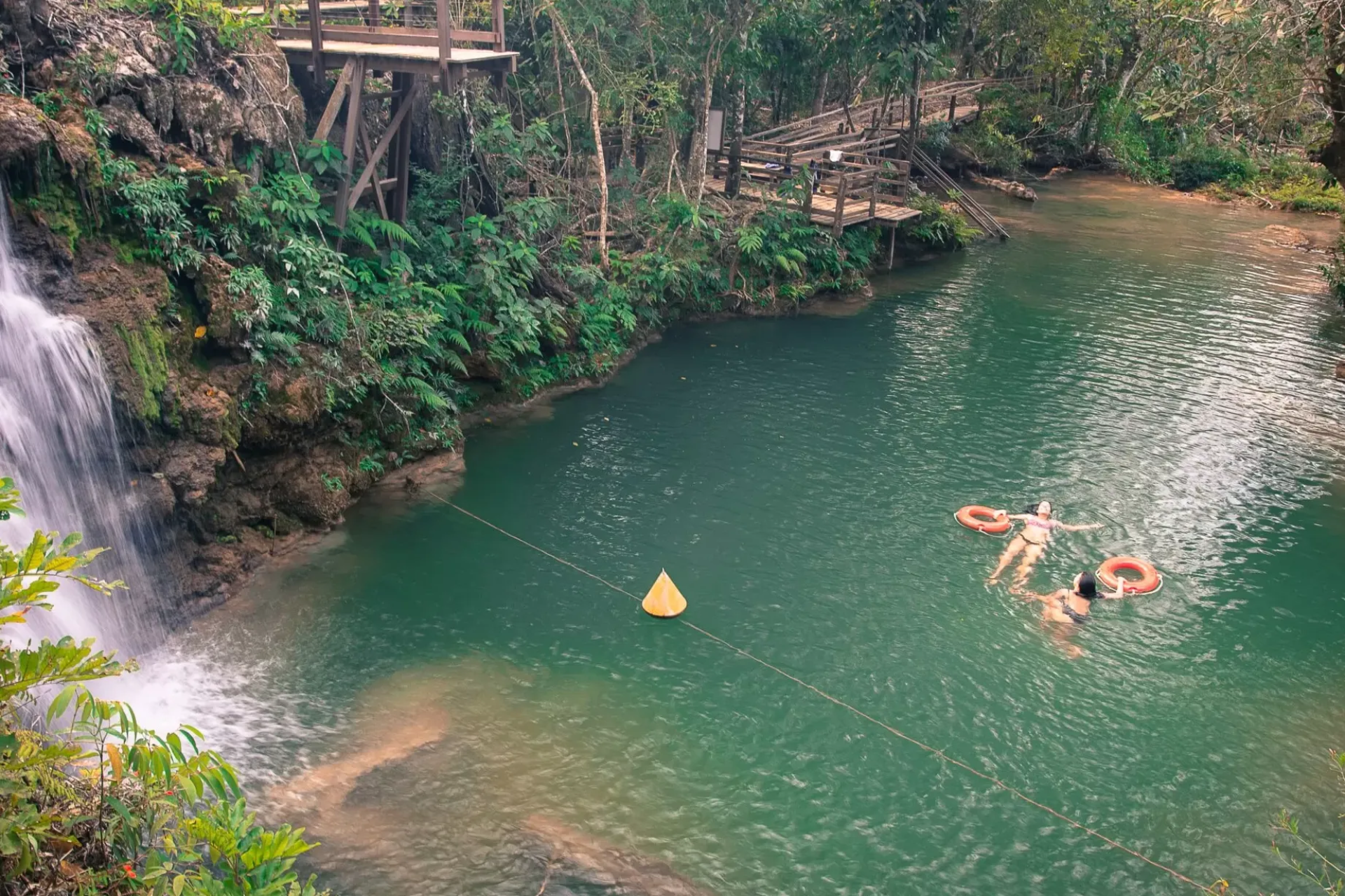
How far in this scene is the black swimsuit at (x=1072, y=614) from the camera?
12273 millimetres

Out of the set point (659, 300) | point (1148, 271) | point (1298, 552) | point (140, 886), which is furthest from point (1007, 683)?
point (1148, 271)

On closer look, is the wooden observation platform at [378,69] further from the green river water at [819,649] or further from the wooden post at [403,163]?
the green river water at [819,649]

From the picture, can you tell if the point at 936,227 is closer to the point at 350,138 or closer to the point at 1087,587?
the point at 1087,587

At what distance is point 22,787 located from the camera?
13.5 feet

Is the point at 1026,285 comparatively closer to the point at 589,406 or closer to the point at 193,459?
the point at 589,406

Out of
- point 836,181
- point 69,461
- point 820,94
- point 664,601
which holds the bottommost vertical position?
point 664,601

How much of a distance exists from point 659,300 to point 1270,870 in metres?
15.4

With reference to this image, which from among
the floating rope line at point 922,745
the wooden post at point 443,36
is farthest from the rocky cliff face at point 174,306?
the floating rope line at point 922,745

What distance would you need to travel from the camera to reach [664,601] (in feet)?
39.5

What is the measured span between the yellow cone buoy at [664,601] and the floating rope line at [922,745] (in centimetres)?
15

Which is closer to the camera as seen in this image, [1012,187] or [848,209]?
[848,209]

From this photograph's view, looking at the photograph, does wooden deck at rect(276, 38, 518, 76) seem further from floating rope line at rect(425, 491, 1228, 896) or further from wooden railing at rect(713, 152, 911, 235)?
wooden railing at rect(713, 152, 911, 235)

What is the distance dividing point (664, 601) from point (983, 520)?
5.19 m

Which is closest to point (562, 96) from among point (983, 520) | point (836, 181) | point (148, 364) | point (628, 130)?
point (628, 130)
